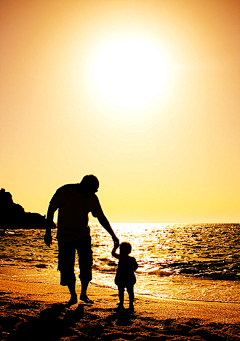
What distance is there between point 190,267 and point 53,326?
578 inches

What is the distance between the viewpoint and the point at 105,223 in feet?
17.2

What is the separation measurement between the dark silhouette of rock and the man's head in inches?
3515

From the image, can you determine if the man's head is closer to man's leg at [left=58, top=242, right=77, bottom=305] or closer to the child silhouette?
man's leg at [left=58, top=242, right=77, bottom=305]

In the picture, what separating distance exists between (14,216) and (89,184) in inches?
3654

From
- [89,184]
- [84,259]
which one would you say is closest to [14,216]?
[84,259]

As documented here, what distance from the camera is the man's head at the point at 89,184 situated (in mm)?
4758

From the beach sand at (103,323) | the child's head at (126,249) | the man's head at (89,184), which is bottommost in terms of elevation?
the beach sand at (103,323)

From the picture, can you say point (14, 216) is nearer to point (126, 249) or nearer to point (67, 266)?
point (67, 266)

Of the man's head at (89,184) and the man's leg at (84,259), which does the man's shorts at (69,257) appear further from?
the man's head at (89,184)

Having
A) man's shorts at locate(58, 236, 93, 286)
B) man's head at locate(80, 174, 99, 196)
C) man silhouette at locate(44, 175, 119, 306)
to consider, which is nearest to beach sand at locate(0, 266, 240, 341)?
man's shorts at locate(58, 236, 93, 286)

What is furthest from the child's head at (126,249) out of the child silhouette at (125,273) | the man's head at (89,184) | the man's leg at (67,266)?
the man's head at (89,184)

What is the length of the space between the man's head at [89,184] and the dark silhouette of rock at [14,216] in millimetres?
89278

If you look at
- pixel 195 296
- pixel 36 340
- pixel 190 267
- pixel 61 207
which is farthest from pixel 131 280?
pixel 190 267

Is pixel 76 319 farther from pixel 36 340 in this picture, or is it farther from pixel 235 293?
pixel 235 293
